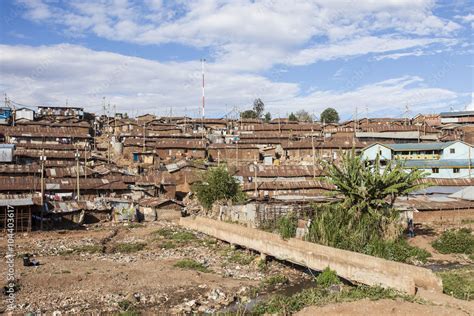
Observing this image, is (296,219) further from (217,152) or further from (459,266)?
(217,152)

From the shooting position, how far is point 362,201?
67.8 ft

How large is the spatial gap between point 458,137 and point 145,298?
175 feet

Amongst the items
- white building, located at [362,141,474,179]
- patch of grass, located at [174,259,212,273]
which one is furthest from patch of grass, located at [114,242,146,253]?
white building, located at [362,141,474,179]

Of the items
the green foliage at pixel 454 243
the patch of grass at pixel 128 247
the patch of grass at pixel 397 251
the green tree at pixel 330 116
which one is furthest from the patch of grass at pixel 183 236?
the green tree at pixel 330 116

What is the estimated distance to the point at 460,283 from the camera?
15484 mm

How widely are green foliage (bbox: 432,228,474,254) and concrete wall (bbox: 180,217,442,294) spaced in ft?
26.0

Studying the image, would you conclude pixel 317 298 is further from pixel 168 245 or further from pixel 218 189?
pixel 218 189

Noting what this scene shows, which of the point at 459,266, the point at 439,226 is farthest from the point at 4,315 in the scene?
the point at 439,226

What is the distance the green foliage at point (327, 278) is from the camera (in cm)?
1635

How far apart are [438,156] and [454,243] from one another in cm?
2459

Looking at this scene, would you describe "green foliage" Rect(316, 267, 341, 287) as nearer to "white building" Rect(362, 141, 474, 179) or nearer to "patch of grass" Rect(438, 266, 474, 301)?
"patch of grass" Rect(438, 266, 474, 301)

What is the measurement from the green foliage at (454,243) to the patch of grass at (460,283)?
12.9 feet

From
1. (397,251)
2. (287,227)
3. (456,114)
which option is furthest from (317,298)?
(456,114)

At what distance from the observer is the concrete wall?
1426 centimetres
